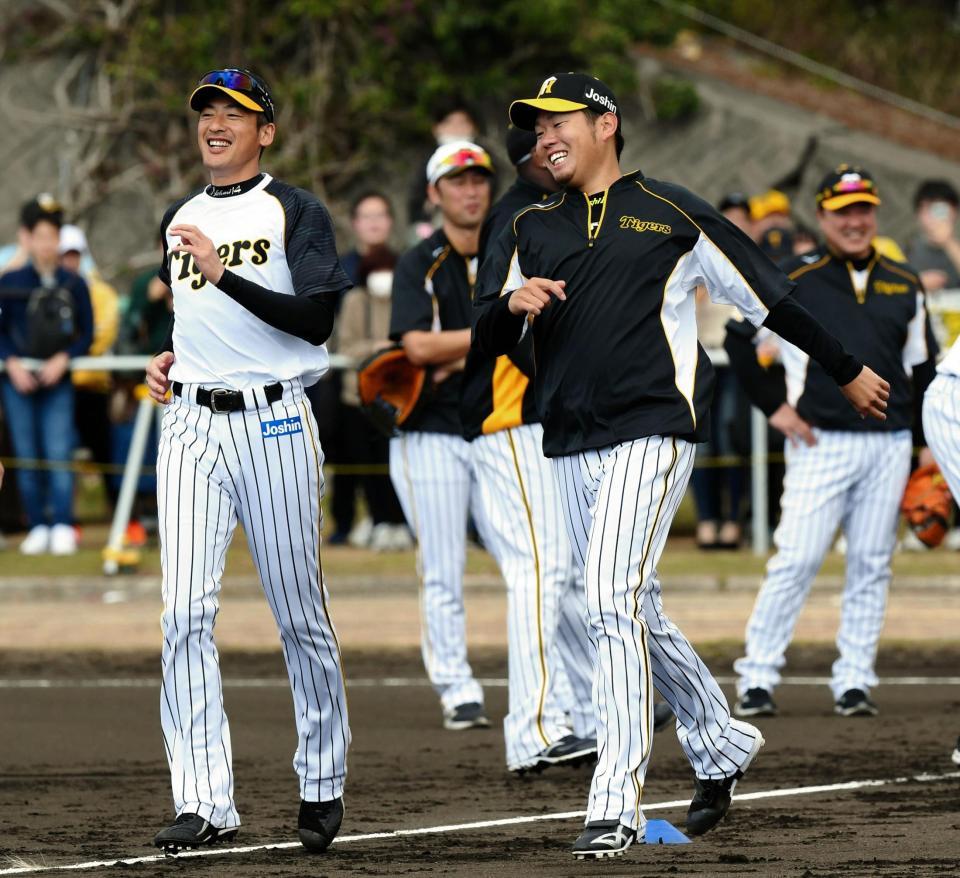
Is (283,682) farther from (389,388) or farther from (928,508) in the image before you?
(928,508)

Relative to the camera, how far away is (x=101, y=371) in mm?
15336

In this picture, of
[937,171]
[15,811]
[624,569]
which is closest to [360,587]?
[15,811]

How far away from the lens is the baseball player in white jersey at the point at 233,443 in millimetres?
6543

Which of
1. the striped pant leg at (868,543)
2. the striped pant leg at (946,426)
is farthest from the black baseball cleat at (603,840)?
the striped pant leg at (868,543)

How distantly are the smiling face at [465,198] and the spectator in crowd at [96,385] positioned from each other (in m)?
6.93

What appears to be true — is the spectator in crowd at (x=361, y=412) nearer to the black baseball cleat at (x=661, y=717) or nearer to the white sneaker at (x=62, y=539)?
the white sneaker at (x=62, y=539)

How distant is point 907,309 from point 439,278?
2.11 metres

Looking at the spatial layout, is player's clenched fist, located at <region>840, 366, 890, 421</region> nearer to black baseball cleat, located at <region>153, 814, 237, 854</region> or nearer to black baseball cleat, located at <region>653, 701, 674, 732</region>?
black baseball cleat, located at <region>653, 701, 674, 732</region>

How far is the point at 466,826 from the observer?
7.04 meters

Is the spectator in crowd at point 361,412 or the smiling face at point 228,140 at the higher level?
the smiling face at point 228,140

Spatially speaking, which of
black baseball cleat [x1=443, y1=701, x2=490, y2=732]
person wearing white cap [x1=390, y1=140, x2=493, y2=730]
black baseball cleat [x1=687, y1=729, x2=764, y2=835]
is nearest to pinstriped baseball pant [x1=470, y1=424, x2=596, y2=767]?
person wearing white cap [x1=390, y1=140, x2=493, y2=730]

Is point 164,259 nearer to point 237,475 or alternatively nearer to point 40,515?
point 237,475

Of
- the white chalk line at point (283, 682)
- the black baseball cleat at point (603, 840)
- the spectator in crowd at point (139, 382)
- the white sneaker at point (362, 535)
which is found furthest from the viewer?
the white sneaker at point (362, 535)

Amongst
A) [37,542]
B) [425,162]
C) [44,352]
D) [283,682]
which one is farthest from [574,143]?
[37,542]
